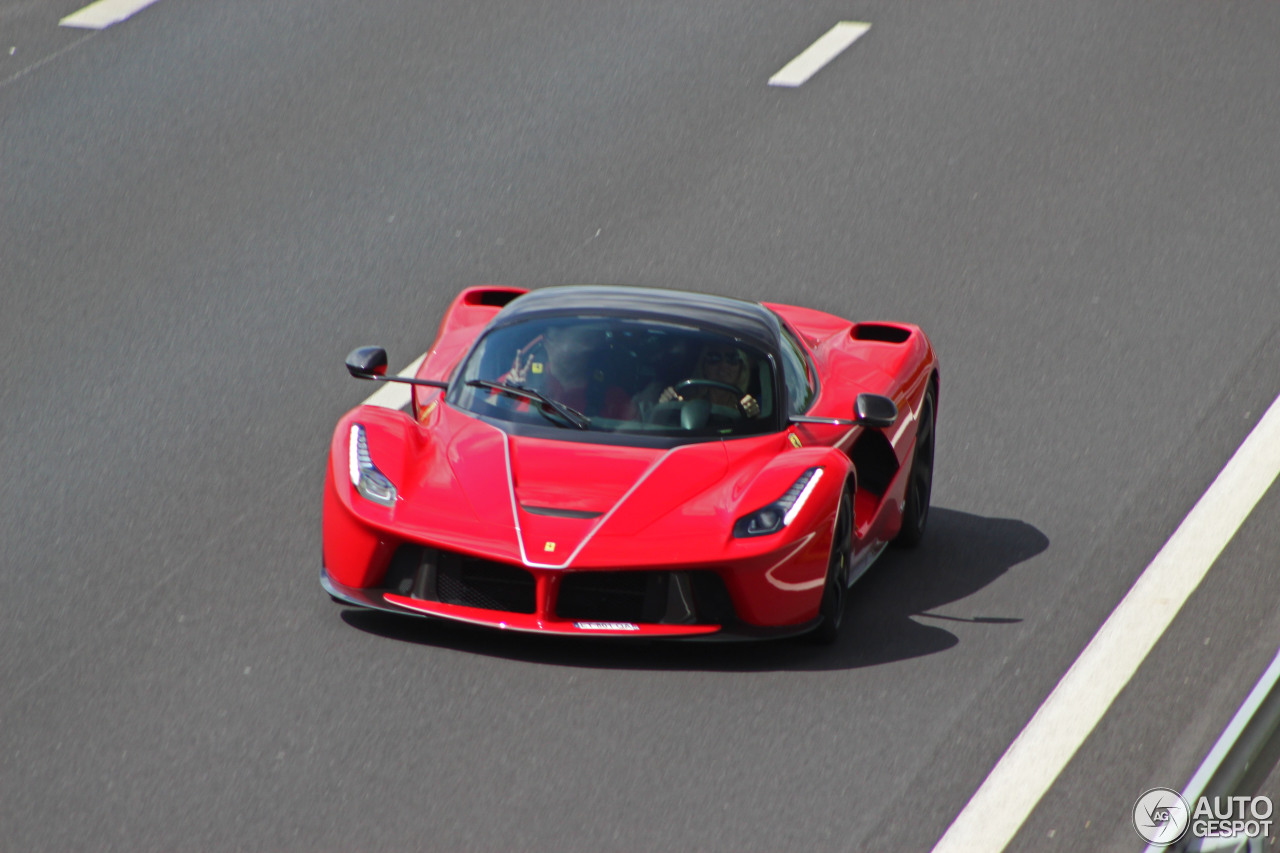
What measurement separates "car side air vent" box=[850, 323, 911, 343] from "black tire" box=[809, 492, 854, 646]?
1.88 m

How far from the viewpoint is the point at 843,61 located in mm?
16500

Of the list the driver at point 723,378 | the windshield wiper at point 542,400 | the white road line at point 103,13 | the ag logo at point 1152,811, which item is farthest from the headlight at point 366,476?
the white road line at point 103,13

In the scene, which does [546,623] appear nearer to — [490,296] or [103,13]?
[490,296]

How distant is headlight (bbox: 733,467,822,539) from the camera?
23.9 ft

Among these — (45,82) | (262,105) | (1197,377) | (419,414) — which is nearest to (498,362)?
(419,414)

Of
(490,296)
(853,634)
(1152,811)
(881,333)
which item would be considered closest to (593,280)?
(490,296)

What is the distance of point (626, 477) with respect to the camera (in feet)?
24.5

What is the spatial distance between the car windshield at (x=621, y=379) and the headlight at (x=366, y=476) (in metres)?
0.56

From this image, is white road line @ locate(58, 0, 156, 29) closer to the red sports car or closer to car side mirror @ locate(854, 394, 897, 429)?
the red sports car

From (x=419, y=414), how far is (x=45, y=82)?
27.4 ft

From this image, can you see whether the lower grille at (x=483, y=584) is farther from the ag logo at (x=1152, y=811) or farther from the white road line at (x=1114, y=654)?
the ag logo at (x=1152, y=811)

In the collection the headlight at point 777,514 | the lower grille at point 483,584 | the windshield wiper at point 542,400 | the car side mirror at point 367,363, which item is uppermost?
the headlight at point 777,514

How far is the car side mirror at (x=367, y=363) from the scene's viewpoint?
28.3 feet

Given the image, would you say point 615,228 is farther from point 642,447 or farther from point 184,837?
point 184,837
